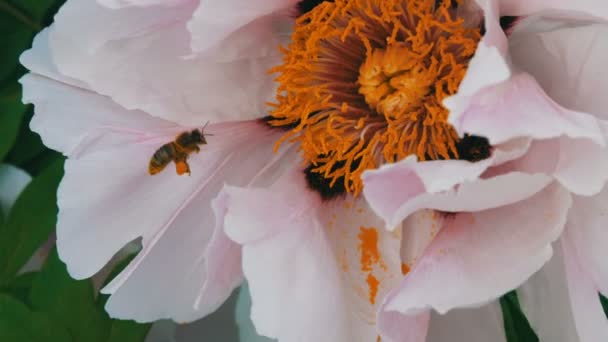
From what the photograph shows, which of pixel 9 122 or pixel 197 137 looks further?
pixel 9 122

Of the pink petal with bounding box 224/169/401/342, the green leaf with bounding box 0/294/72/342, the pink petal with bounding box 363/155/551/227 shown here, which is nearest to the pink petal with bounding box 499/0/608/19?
the pink petal with bounding box 363/155/551/227

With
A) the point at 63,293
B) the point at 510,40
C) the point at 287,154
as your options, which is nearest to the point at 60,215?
the point at 63,293

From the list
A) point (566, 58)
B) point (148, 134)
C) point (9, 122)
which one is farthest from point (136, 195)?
point (566, 58)

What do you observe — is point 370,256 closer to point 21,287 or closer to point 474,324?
point 474,324

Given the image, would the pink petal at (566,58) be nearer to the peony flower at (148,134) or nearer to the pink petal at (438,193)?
the pink petal at (438,193)

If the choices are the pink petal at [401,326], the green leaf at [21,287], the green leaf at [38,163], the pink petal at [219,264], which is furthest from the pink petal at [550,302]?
the green leaf at [38,163]

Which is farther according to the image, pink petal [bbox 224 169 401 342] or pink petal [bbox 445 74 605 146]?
pink petal [bbox 224 169 401 342]

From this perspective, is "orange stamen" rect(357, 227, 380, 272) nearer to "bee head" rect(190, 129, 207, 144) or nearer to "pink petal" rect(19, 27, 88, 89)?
"bee head" rect(190, 129, 207, 144)
